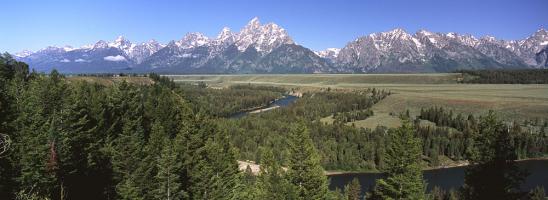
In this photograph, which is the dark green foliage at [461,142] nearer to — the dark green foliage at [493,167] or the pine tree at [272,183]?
the dark green foliage at [493,167]

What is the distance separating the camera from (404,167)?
1228 inches

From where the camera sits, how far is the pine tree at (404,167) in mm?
30891

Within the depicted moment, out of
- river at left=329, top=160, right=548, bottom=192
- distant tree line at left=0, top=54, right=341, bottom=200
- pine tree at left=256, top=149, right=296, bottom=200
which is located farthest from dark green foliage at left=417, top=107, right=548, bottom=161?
pine tree at left=256, top=149, right=296, bottom=200

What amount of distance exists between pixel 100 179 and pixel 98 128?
650 cm

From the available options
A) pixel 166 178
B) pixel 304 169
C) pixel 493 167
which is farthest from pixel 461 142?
pixel 304 169

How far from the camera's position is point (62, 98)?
149ft

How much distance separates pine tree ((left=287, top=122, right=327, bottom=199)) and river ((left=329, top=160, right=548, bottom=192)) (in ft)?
245

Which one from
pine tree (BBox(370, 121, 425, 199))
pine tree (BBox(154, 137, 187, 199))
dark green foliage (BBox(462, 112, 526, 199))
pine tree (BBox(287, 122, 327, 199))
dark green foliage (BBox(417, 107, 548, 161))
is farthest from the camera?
dark green foliage (BBox(417, 107, 548, 161))

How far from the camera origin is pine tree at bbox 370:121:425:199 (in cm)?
3089

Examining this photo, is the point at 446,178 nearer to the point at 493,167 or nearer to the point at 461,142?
the point at 461,142

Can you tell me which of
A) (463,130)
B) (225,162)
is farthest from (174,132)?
(463,130)

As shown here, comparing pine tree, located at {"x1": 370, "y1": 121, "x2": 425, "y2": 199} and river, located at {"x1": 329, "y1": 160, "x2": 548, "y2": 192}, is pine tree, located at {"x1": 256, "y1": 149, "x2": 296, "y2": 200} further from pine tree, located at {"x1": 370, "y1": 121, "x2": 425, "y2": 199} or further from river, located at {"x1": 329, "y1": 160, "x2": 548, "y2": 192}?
river, located at {"x1": 329, "y1": 160, "x2": 548, "y2": 192}

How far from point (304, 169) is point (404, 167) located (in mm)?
6500

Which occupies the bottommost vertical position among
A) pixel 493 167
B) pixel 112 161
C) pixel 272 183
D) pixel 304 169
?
pixel 112 161
